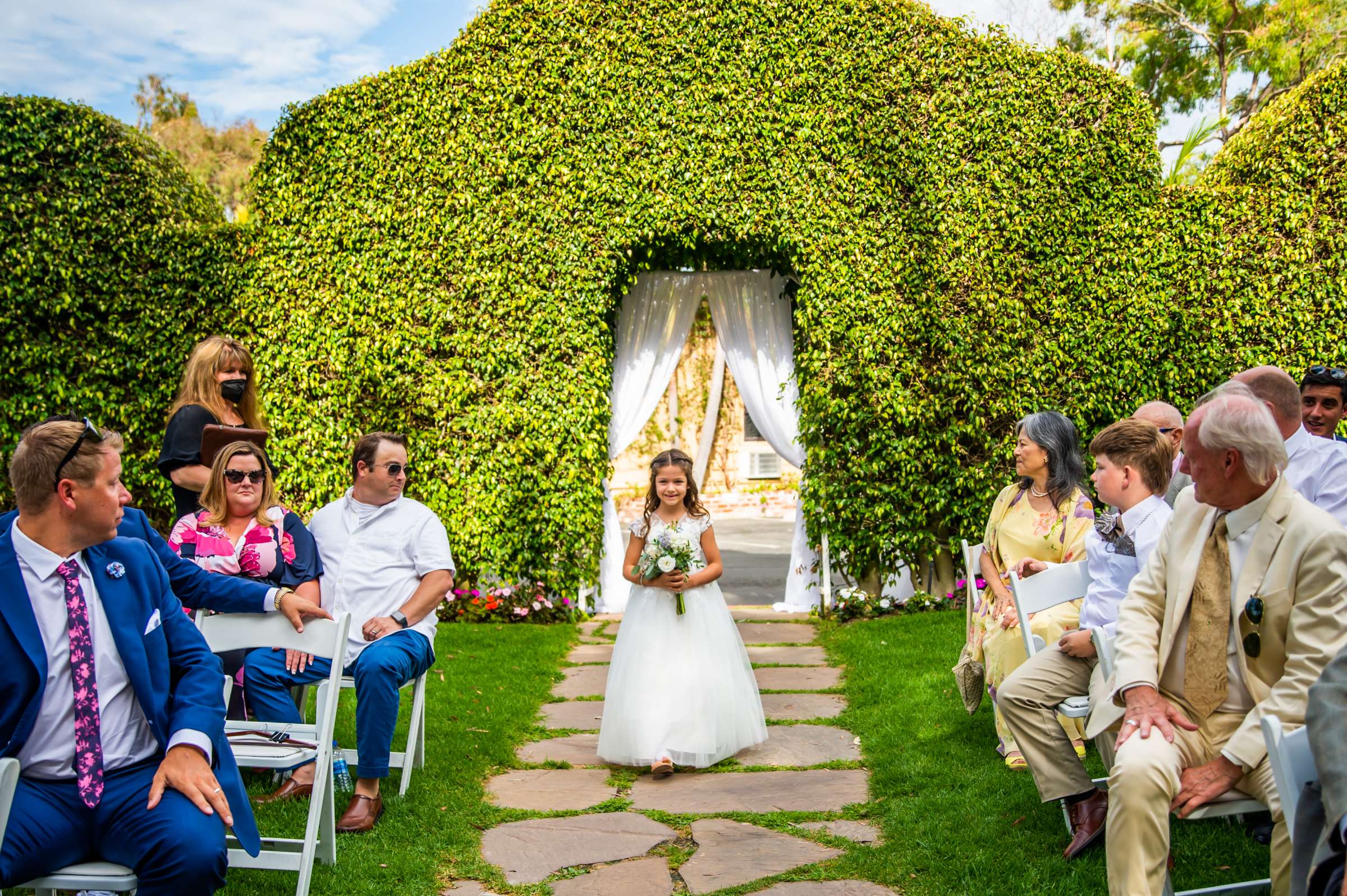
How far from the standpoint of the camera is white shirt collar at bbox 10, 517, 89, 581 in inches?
113

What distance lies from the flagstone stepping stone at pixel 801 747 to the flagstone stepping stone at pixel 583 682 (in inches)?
53.7

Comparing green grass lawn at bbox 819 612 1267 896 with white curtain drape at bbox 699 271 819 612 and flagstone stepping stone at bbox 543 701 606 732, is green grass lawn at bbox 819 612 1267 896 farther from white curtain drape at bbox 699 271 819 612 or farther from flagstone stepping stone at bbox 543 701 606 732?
white curtain drape at bbox 699 271 819 612

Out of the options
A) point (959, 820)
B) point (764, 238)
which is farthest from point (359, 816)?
point (764, 238)

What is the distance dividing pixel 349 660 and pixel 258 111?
1368 inches

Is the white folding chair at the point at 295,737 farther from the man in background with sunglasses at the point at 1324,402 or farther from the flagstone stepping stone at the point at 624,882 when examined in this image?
the man in background with sunglasses at the point at 1324,402

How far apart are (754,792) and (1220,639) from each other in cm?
240

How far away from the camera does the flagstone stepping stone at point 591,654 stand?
7.98m

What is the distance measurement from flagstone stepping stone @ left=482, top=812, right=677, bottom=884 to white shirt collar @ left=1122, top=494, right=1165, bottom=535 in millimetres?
2305

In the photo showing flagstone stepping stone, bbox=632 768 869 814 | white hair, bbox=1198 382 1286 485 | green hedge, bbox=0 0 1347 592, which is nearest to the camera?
white hair, bbox=1198 382 1286 485

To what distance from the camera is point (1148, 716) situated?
10.6 feet

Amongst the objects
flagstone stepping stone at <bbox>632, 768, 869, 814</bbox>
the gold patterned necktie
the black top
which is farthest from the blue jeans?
the gold patterned necktie

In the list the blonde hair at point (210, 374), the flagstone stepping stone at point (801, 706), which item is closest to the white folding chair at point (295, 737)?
the blonde hair at point (210, 374)

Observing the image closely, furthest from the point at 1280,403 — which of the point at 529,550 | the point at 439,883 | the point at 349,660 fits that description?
the point at 529,550

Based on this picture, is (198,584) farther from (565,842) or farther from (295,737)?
(565,842)
